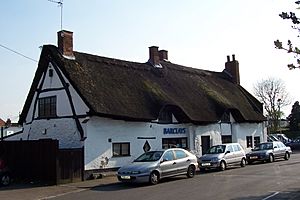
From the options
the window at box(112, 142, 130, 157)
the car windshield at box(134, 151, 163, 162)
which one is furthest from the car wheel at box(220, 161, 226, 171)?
the car windshield at box(134, 151, 163, 162)

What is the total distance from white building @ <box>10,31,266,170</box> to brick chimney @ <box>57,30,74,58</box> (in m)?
0.06

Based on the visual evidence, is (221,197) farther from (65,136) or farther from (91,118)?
(65,136)

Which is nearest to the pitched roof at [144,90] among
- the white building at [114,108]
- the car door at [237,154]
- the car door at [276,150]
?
the white building at [114,108]

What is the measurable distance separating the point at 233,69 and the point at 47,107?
77.4 feet

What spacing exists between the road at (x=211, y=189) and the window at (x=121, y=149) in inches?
188

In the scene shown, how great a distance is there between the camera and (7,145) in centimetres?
2294

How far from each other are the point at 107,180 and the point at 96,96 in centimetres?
479

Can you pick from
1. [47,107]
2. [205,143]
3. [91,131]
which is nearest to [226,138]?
[205,143]

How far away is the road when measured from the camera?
13883mm

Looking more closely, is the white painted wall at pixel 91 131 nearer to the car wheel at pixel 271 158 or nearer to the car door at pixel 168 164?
the car door at pixel 168 164

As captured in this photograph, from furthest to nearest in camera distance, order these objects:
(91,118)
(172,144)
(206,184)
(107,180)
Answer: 1. (172,144)
2. (91,118)
3. (107,180)
4. (206,184)

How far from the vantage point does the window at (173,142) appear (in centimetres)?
2716

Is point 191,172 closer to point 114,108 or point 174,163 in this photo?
point 174,163

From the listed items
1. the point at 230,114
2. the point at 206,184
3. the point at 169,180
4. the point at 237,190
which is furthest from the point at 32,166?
the point at 230,114
